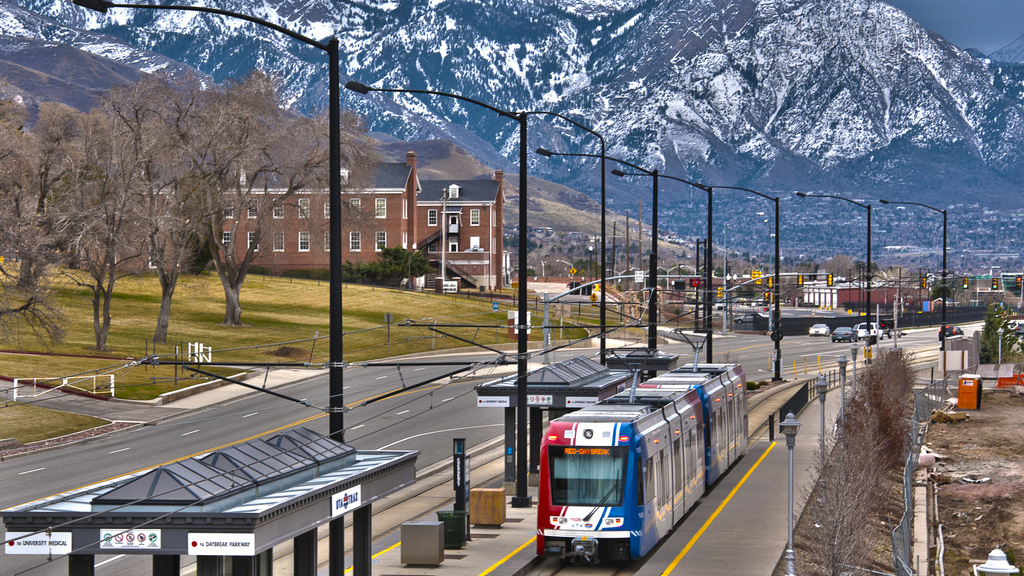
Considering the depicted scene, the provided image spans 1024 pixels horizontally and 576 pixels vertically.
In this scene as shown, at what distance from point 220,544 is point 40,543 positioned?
215cm

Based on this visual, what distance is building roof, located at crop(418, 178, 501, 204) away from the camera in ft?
461

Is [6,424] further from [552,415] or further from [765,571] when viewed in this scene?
[765,571]

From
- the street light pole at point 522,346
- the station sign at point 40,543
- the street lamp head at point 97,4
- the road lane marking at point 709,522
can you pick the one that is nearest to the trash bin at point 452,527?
the street light pole at point 522,346

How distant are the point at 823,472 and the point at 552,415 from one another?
11.4 meters

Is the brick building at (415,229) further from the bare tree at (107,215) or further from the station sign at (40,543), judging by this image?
the station sign at (40,543)

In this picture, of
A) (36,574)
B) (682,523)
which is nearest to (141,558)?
(36,574)

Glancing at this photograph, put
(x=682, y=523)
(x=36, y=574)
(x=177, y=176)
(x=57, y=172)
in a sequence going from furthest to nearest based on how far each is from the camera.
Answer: (x=57, y=172) < (x=177, y=176) < (x=682, y=523) < (x=36, y=574)

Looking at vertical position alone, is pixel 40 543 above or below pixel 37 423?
above

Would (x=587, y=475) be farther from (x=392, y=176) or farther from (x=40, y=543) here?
(x=392, y=176)

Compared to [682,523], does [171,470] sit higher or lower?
higher

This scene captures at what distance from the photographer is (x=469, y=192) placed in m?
142

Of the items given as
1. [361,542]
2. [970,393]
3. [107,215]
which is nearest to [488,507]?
[361,542]

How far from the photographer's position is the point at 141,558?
25828 mm

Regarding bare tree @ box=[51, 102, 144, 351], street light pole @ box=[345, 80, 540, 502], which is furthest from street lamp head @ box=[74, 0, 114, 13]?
bare tree @ box=[51, 102, 144, 351]
